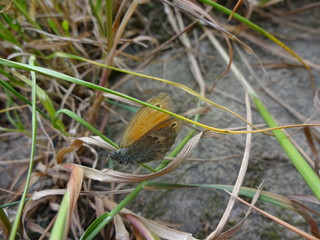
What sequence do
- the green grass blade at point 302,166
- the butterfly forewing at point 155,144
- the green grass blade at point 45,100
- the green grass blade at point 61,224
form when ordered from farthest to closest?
the green grass blade at point 45,100 < the butterfly forewing at point 155,144 < the green grass blade at point 302,166 < the green grass blade at point 61,224

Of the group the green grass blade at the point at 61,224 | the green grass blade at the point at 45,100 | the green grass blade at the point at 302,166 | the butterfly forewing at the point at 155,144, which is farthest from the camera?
the green grass blade at the point at 45,100

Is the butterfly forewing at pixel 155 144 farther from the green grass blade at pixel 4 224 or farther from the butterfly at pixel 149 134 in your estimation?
the green grass blade at pixel 4 224

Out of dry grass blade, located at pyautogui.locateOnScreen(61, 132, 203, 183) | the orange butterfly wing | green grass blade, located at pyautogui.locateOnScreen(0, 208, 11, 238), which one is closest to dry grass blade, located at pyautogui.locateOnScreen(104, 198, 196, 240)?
dry grass blade, located at pyautogui.locateOnScreen(61, 132, 203, 183)

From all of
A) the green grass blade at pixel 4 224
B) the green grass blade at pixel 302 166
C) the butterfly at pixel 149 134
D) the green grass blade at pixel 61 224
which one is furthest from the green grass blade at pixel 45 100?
the green grass blade at pixel 302 166

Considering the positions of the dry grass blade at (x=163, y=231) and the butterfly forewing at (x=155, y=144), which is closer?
the dry grass blade at (x=163, y=231)

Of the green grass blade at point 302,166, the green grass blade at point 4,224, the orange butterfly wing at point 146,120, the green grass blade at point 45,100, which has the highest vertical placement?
the green grass blade at point 45,100

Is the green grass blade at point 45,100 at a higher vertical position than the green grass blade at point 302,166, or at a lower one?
higher

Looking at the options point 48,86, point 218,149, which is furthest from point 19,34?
point 218,149

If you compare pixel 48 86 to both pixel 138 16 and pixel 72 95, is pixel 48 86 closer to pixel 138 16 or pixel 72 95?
pixel 72 95

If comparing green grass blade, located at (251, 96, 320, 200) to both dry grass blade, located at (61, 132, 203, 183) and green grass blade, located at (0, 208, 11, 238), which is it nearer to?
dry grass blade, located at (61, 132, 203, 183)

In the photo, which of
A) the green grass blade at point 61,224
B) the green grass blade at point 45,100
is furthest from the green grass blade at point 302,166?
the green grass blade at point 45,100
